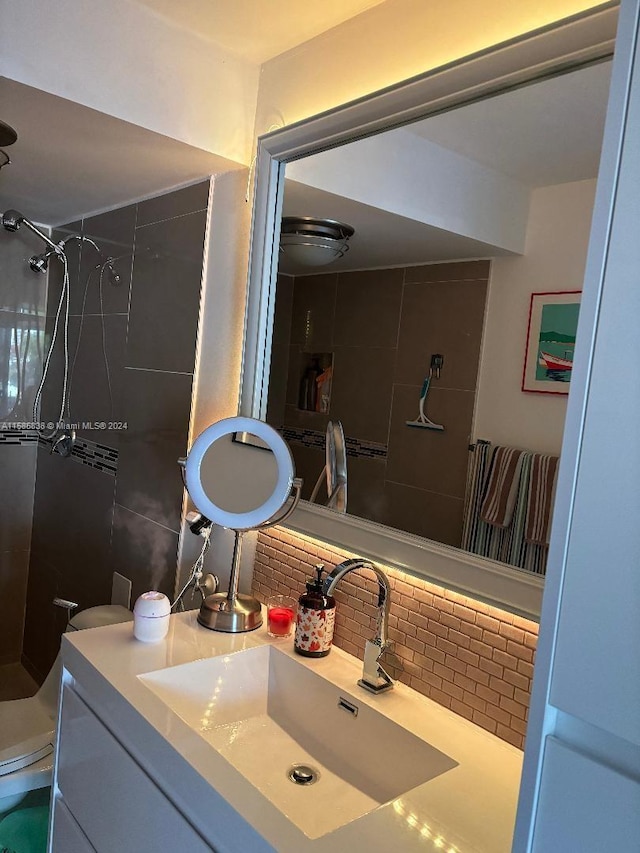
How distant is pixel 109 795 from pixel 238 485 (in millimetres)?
699

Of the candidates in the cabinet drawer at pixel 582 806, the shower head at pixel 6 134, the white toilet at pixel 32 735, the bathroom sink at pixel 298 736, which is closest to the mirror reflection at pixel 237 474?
the bathroom sink at pixel 298 736

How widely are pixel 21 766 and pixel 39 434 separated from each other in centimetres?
154

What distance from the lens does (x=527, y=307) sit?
1202mm

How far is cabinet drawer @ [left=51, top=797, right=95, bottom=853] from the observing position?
136cm

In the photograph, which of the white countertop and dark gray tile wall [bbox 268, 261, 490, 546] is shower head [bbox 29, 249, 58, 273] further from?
the white countertop

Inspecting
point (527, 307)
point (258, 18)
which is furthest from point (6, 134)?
point (527, 307)

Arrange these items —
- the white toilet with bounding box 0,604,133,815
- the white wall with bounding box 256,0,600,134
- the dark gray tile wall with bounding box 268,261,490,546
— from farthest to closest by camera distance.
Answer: the white toilet with bounding box 0,604,133,815, the dark gray tile wall with bounding box 268,261,490,546, the white wall with bounding box 256,0,600,134

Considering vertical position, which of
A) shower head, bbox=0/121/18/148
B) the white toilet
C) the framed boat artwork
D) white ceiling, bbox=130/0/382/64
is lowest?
the white toilet

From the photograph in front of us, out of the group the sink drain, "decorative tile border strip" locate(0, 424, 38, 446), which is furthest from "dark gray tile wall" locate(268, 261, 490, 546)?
"decorative tile border strip" locate(0, 424, 38, 446)

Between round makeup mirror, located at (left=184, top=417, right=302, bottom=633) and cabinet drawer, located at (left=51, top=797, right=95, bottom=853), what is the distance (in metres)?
0.47

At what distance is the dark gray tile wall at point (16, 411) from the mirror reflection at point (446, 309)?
1.61m

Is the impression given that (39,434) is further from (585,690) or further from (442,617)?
(585,690)

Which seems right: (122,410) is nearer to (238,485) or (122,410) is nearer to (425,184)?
(238,485)

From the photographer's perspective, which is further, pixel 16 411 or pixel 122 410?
pixel 16 411
